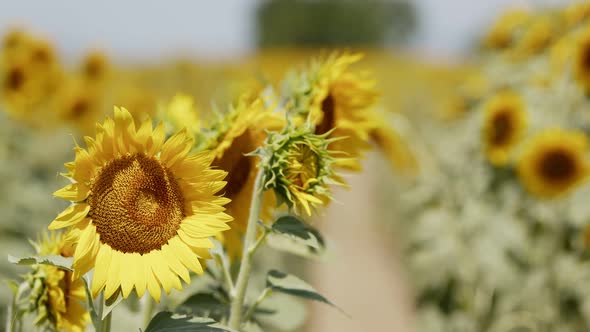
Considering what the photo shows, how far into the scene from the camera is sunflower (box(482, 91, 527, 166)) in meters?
2.48

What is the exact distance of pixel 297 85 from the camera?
90 centimetres

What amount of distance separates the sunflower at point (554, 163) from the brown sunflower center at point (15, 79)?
1761 millimetres

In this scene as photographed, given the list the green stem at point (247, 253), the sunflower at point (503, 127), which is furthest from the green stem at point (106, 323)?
the sunflower at point (503, 127)

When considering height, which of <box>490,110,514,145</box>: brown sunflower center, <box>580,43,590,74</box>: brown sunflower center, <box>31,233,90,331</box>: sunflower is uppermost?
<box>580,43,590,74</box>: brown sunflower center

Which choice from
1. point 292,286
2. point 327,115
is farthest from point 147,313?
point 327,115

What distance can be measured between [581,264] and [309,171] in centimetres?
193

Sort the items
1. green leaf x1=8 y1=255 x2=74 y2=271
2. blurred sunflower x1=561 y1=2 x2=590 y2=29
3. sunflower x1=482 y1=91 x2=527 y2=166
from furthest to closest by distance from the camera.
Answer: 1. blurred sunflower x1=561 y1=2 x2=590 y2=29
2. sunflower x1=482 y1=91 x2=527 y2=166
3. green leaf x1=8 y1=255 x2=74 y2=271

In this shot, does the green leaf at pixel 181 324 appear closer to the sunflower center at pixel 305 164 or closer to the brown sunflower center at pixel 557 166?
the sunflower center at pixel 305 164

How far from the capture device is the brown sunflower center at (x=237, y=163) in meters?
0.85

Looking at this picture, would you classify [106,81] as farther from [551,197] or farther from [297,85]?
[297,85]

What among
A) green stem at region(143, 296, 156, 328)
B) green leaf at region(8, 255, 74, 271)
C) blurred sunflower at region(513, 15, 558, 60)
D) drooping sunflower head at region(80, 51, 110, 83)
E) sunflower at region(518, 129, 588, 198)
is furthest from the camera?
drooping sunflower head at region(80, 51, 110, 83)

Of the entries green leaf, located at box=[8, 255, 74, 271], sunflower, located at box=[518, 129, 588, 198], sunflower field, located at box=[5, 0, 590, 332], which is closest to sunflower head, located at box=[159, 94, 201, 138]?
sunflower field, located at box=[5, 0, 590, 332]

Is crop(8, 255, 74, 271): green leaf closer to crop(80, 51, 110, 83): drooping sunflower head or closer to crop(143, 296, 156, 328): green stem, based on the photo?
crop(143, 296, 156, 328): green stem

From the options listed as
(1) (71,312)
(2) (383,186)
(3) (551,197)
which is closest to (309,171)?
(1) (71,312)
